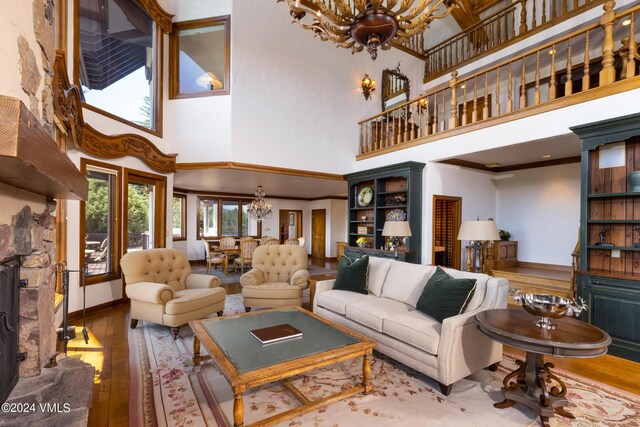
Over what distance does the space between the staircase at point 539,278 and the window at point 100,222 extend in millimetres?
6121

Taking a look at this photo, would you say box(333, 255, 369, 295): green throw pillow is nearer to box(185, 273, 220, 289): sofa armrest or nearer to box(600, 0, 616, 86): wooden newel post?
box(185, 273, 220, 289): sofa armrest

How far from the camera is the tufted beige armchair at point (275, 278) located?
13.4 feet

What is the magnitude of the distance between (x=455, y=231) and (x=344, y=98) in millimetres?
3622

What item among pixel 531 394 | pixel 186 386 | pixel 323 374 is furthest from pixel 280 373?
pixel 531 394

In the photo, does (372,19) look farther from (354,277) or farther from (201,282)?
(201,282)

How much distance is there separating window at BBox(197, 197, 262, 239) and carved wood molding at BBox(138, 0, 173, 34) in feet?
17.6

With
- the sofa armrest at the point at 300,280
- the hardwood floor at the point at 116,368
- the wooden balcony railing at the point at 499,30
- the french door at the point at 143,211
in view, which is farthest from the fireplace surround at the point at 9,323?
the wooden balcony railing at the point at 499,30

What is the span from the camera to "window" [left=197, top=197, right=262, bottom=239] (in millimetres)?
9977

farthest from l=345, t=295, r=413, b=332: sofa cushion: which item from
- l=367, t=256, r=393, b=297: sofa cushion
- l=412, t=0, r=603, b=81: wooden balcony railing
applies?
l=412, t=0, r=603, b=81: wooden balcony railing

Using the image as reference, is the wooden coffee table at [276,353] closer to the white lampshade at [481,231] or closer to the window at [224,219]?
the white lampshade at [481,231]

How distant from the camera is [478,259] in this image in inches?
157

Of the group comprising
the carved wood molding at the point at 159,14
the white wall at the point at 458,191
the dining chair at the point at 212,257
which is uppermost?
the carved wood molding at the point at 159,14

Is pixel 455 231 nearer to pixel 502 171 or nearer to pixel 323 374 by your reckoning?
pixel 502 171

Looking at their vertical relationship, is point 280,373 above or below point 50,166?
below
